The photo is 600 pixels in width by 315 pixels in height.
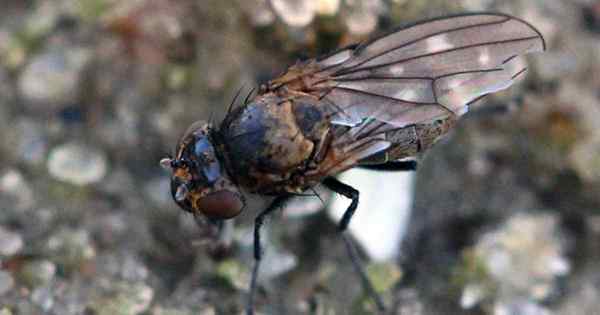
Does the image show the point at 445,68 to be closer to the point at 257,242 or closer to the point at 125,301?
the point at 257,242

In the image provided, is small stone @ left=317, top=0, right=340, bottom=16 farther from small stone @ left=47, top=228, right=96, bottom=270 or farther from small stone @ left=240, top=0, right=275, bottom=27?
small stone @ left=47, top=228, right=96, bottom=270

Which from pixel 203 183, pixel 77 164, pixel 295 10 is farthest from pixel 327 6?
pixel 77 164

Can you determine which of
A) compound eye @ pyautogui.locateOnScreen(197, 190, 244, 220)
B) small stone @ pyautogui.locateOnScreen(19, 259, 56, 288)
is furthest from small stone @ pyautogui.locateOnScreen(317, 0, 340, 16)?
small stone @ pyautogui.locateOnScreen(19, 259, 56, 288)

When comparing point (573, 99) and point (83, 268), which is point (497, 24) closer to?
point (573, 99)

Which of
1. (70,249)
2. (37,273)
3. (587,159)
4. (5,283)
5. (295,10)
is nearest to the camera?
(5,283)

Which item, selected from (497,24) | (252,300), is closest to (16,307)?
(252,300)

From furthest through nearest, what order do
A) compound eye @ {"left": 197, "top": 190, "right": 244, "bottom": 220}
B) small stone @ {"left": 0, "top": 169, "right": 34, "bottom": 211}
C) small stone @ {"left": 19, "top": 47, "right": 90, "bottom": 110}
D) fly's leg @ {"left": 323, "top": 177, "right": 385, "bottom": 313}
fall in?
small stone @ {"left": 19, "top": 47, "right": 90, "bottom": 110} → small stone @ {"left": 0, "top": 169, "right": 34, "bottom": 211} → fly's leg @ {"left": 323, "top": 177, "right": 385, "bottom": 313} → compound eye @ {"left": 197, "top": 190, "right": 244, "bottom": 220}

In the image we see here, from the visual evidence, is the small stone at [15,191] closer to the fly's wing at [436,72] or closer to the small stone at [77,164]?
the small stone at [77,164]
